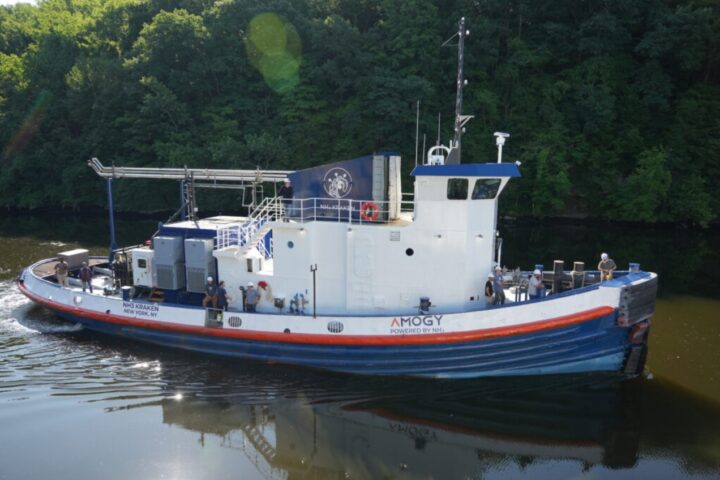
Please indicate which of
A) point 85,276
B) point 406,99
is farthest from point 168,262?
point 406,99

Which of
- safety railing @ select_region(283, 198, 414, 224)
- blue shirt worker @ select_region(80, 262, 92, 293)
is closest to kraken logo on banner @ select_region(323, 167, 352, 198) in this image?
safety railing @ select_region(283, 198, 414, 224)

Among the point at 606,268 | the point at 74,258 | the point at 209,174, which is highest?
the point at 209,174

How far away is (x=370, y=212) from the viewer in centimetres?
1135

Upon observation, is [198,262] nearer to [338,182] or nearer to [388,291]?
[338,182]

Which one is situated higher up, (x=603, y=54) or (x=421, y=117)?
(x=603, y=54)

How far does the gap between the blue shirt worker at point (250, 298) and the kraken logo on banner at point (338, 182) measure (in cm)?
264

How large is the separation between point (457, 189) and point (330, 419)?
4927mm

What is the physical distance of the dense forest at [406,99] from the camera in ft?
95.2

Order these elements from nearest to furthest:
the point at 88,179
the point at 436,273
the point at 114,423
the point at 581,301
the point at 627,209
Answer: the point at 114,423 → the point at 581,301 → the point at 436,273 → the point at 627,209 → the point at 88,179

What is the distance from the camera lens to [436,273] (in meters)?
11.2

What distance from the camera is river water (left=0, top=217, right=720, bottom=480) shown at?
27.7ft

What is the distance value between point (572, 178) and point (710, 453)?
23.3m

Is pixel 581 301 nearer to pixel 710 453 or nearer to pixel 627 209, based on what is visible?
pixel 710 453

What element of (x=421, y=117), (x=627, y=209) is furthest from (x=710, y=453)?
(x=421, y=117)
